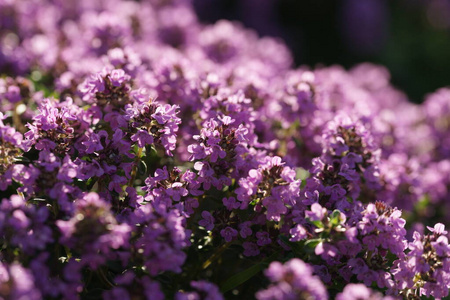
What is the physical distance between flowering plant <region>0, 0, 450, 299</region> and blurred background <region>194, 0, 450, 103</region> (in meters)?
4.41

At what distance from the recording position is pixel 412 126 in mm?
4828

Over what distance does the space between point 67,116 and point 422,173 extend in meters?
2.65

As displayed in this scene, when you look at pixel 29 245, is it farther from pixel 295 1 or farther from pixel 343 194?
pixel 295 1

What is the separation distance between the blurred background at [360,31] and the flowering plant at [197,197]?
14.5 ft

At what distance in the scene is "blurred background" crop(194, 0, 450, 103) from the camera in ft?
25.0

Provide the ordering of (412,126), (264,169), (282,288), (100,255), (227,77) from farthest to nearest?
(412,126) < (227,77) < (264,169) < (100,255) < (282,288)

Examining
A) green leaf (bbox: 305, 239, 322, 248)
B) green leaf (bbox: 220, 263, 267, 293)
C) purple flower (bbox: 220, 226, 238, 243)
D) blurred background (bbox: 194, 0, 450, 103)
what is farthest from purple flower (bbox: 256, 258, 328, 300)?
blurred background (bbox: 194, 0, 450, 103)

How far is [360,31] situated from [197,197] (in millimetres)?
6087

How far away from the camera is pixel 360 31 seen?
782 cm

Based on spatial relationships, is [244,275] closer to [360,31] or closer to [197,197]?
[197,197]

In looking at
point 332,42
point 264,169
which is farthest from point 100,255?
point 332,42

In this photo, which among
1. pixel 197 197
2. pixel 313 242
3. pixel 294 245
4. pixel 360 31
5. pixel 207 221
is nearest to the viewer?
pixel 313 242

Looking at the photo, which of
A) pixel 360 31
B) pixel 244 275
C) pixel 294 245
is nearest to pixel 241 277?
pixel 244 275

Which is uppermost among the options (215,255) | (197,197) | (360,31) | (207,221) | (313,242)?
(360,31)
